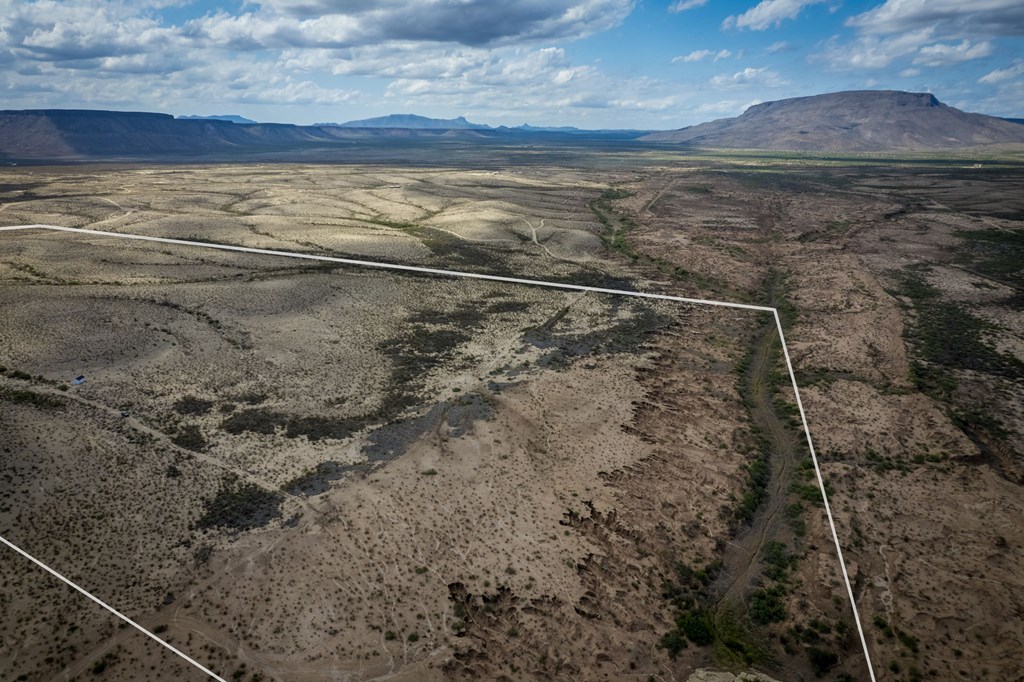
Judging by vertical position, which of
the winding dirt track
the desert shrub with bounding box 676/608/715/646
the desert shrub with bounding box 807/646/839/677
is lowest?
the desert shrub with bounding box 807/646/839/677

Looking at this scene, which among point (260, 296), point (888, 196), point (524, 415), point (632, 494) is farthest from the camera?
point (888, 196)

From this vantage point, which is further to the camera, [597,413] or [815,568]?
[597,413]

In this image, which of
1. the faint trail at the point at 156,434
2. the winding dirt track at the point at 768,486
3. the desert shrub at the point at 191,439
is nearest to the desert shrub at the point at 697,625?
the winding dirt track at the point at 768,486

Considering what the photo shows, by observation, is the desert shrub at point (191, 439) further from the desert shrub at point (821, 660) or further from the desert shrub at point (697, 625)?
the desert shrub at point (821, 660)

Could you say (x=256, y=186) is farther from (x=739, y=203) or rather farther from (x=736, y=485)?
(x=736, y=485)

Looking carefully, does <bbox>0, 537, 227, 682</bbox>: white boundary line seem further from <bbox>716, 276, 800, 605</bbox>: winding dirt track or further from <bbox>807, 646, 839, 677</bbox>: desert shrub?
<bbox>807, 646, 839, 677</bbox>: desert shrub

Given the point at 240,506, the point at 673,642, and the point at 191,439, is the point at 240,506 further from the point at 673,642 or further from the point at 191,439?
the point at 673,642

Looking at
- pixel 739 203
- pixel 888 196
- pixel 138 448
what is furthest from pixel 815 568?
pixel 888 196

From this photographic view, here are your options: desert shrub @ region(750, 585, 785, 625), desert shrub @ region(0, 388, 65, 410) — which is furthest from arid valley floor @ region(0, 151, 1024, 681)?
desert shrub @ region(0, 388, 65, 410)
